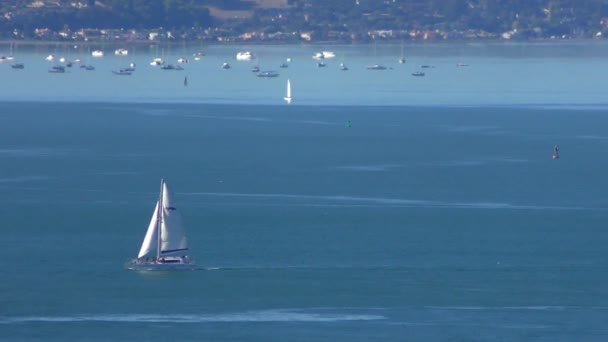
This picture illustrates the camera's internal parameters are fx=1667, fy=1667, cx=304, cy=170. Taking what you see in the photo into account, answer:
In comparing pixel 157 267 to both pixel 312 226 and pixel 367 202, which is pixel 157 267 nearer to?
pixel 312 226

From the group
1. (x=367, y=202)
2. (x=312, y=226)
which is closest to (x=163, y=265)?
(x=312, y=226)

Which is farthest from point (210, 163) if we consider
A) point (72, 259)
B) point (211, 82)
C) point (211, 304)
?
point (211, 82)

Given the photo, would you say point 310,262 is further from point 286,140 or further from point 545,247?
point 286,140

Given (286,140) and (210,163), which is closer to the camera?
(210,163)

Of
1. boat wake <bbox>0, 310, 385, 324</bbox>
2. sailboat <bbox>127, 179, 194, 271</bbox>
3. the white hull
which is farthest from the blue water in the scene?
sailboat <bbox>127, 179, 194, 271</bbox>

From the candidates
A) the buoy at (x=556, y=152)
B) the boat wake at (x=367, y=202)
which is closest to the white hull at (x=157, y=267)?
the boat wake at (x=367, y=202)

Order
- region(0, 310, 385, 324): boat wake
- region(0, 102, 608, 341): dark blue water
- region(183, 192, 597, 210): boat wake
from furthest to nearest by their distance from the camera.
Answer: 1. region(183, 192, 597, 210): boat wake
2. region(0, 102, 608, 341): dark blue water
3. region(0, 310, 385, 324): boat wake

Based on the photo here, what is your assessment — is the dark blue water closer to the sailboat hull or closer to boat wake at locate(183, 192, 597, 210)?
boat wake at locate(183, 192, 597, 210)
